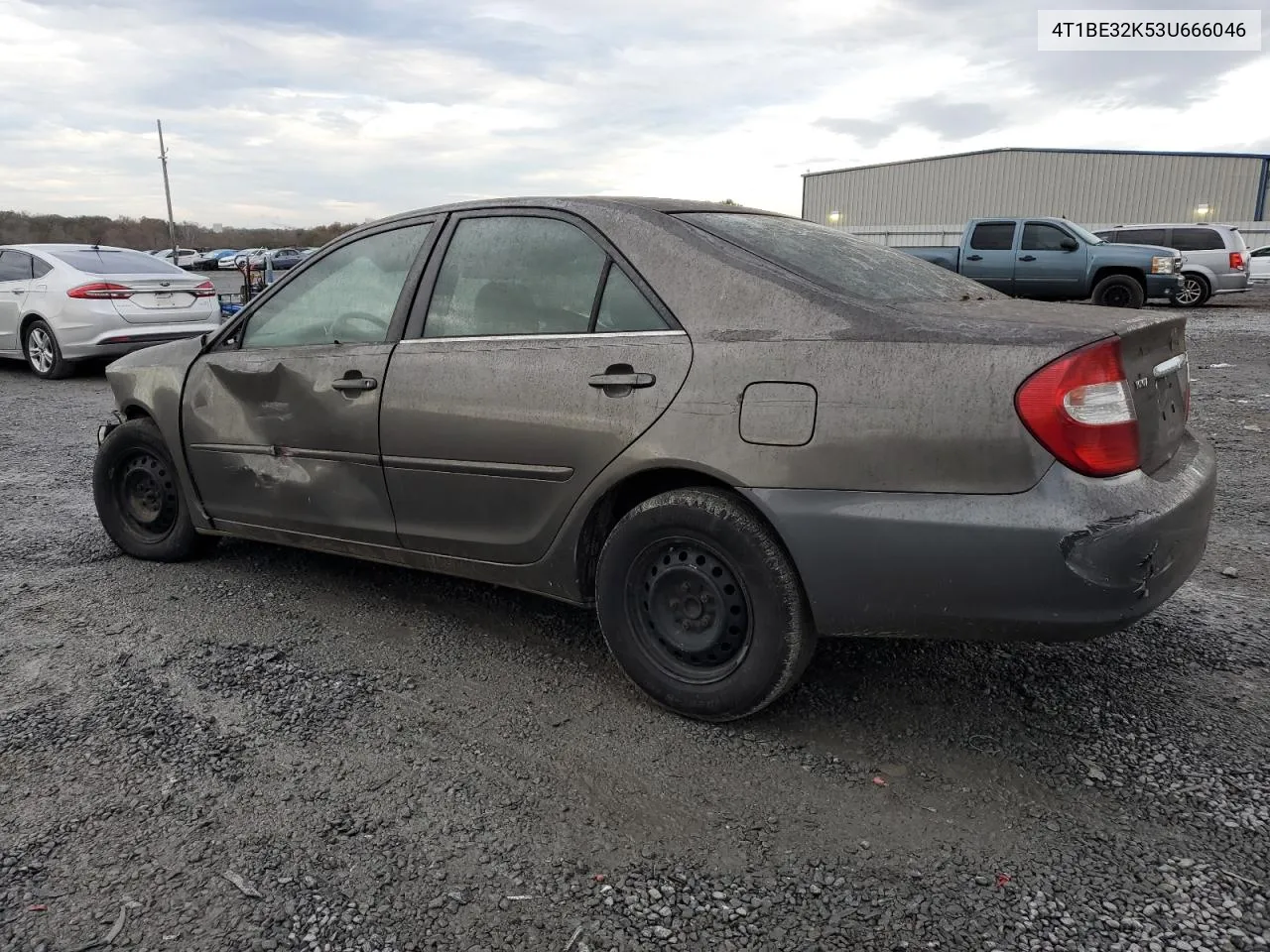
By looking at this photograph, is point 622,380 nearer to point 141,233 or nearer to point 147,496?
point 147,496

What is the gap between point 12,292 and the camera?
10570mm

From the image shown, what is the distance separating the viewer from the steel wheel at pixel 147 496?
4293mm

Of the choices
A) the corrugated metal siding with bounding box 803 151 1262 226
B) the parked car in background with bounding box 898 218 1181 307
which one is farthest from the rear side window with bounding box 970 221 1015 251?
the corrugated metal siding with bounding box 803 151 1262 226

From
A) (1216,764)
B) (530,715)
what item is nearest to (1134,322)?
(1216,764)

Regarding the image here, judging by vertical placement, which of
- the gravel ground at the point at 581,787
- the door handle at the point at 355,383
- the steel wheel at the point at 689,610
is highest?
the door handle at the point at 355,383

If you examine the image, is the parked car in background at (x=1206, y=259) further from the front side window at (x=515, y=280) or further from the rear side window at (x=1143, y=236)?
the front side window at (x=515, y=280)

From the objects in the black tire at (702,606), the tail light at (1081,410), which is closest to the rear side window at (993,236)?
the tail light at (1081,410)

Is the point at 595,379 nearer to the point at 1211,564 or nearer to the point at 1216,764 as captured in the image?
the point at 1216,764

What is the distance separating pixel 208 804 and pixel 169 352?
241cm

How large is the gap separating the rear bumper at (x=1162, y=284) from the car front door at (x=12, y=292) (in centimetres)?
1630

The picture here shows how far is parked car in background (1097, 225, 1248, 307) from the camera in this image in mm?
18016

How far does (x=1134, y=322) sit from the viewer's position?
2527mm

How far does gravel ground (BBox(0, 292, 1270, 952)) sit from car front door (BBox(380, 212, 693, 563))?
1.85 ft

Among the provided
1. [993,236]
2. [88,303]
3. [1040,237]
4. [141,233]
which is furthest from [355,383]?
[141,233]
